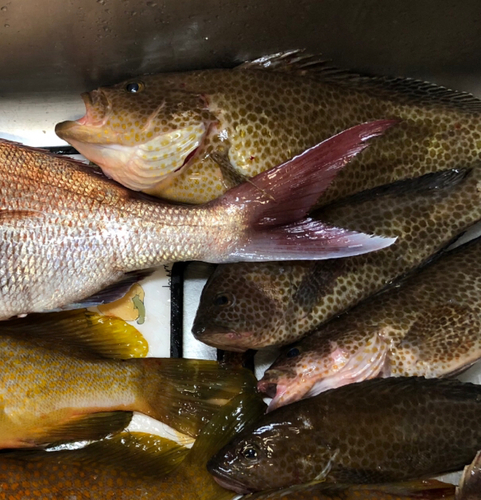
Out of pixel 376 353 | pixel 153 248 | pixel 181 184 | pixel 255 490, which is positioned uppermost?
pixel 181 184

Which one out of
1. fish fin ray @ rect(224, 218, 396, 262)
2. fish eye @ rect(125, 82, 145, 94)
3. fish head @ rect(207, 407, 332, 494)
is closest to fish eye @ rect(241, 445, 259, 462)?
fish head @ rect(207, 407, 332, 494)

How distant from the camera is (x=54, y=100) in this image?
201 centimetres

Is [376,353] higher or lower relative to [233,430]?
higher

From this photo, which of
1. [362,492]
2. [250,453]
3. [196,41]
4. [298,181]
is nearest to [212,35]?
[196,41]

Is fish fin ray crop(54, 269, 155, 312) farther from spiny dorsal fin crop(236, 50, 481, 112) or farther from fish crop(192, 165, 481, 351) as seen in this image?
spiny dorsal fin crop(236, 50, 481, 112)

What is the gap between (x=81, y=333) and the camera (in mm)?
1719

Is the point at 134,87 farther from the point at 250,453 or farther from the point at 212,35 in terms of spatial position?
the point at 250,453

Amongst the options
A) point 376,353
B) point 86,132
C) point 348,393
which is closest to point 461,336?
point 376,353

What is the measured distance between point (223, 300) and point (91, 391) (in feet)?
1.51

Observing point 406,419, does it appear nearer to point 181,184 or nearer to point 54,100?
point 181,184

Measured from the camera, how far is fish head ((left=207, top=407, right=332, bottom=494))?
142cm

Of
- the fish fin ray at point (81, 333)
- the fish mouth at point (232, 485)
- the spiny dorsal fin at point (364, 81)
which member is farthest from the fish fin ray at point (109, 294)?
the spiny dorsal fin at point (364, 81)

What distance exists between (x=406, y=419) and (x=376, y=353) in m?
0.20

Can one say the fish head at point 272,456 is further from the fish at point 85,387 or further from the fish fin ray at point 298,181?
the fish fin ray at point 298,181
